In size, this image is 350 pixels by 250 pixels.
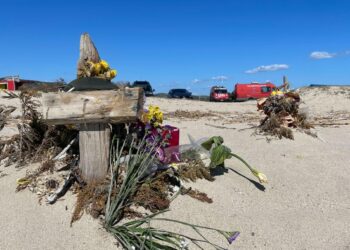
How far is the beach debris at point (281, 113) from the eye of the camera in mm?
6353

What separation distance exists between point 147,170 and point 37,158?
1.36 m

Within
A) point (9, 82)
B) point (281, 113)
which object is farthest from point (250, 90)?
point (281, 113)

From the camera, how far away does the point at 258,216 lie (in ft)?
11.5

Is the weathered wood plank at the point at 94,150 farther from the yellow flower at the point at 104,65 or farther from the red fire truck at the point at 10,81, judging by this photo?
the red fire truck at the point at 10,81

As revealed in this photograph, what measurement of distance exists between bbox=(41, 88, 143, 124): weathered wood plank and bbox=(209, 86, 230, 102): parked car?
29.8 meters

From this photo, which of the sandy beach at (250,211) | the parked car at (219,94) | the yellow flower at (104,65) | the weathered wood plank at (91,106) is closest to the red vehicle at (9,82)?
the parked car at (219,94)

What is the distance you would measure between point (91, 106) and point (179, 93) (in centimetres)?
3173

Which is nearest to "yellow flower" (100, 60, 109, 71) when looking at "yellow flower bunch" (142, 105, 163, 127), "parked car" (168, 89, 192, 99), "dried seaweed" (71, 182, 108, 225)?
"yellow flower bunch" (142, 105, 163, 127)

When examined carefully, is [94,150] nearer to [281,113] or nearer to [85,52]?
[85,52]

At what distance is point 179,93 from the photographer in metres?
34.9

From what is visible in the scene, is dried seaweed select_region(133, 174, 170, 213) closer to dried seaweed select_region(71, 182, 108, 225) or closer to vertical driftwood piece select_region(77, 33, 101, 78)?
dried seaweed select_region(71, 182, 108, 225)

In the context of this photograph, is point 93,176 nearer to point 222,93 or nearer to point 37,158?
point 37,158

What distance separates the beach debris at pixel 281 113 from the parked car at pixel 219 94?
26212mm

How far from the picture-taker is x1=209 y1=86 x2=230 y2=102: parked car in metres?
32.9
